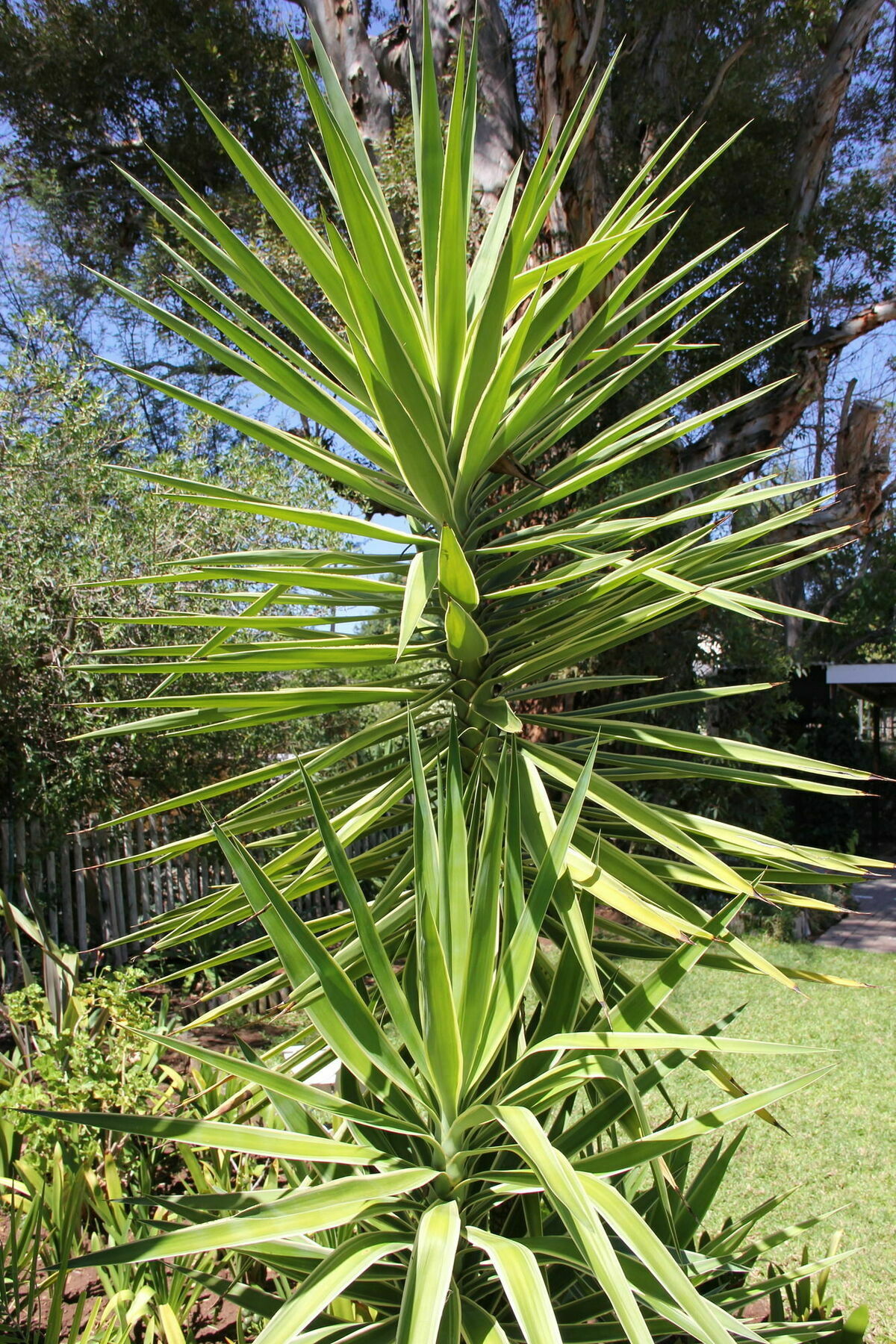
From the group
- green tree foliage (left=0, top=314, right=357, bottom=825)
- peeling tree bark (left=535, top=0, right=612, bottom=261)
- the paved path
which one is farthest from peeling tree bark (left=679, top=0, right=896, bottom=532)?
green tree foliage (left=0, top=314, right=357, bottom=825)

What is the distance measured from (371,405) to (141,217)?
400 inches

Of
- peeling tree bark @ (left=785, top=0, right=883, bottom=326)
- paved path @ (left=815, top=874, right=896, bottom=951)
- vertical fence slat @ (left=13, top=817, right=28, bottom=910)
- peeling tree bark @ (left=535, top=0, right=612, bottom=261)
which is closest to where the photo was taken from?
peeling tree bark @ (left=535, top=0, right=612, bottom=261)

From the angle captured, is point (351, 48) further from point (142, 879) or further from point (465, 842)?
point (465, 842)

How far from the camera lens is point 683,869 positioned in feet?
5.57

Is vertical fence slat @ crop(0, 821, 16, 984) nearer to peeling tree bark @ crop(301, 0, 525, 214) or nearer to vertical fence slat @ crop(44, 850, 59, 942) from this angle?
vertical fence slat @ crop(44, 850, 59, 942)

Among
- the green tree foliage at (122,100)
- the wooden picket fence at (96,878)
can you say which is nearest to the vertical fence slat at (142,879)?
the wooden picket fence at (96,878)

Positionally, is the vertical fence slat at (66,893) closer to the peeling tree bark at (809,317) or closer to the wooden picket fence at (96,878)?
the wooden picket fence at (96,878)

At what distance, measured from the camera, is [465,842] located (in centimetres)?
141

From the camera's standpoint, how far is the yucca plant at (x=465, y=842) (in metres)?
1.24

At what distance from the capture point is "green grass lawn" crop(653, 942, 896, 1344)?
3.36m

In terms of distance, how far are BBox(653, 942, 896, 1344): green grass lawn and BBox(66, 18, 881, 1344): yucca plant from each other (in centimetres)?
83

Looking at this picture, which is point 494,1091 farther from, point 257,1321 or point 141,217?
point 141,217

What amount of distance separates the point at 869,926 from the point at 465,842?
9828mm

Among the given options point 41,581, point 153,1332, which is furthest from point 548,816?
point 41,581
